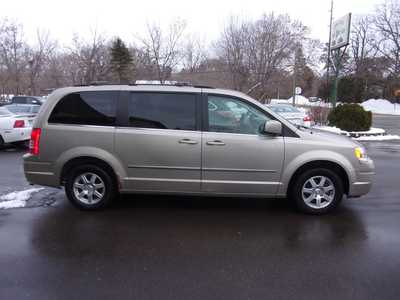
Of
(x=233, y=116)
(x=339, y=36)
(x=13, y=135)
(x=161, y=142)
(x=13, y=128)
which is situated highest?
(x=339, y=36)

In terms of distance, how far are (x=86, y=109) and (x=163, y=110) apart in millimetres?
1127

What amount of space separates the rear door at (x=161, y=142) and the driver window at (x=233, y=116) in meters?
0.22

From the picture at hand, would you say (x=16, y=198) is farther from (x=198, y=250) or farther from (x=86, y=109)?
(x=198, y=250)

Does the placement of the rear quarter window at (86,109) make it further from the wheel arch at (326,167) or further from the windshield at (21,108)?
the windshield at (21,108)

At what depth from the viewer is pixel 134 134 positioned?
16.2 feet

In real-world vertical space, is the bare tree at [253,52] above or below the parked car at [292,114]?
above

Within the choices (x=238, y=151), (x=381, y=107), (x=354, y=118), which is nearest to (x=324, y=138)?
(x=238, y=151)

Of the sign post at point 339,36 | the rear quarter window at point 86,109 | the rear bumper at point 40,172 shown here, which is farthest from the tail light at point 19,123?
the sign post at point 339,36

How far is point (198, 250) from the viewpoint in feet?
13.0

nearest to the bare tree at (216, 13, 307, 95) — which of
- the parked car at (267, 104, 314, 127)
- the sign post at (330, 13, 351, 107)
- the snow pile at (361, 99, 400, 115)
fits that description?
the sign post at (330, 13, 351, 107)

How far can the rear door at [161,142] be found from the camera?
16.1 ft

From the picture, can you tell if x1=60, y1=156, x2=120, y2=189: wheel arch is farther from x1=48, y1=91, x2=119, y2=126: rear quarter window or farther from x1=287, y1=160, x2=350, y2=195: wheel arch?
x1=287, y1=160, x2=350, y2=195: wheel arch

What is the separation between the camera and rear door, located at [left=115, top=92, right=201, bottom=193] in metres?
4.92

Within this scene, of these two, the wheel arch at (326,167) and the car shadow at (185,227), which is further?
the wheel arch at (326,167)
